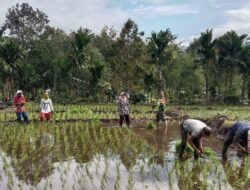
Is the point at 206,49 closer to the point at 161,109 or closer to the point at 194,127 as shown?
the point at 161,109

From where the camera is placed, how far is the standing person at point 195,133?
775cm

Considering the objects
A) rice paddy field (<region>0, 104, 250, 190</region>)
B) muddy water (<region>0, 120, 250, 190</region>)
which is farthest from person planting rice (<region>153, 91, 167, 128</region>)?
muddy water (<region>0, 120, 250, 190</region>)

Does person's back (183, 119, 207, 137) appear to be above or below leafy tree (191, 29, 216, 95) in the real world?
below

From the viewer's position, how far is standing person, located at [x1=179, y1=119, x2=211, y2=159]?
25.4 feet

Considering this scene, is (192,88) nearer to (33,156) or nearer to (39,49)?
(39,49)

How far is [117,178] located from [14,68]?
80.3 feet

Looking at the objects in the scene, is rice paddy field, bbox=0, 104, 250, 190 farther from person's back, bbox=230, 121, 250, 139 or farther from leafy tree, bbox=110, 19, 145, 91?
leafy tree, bbox=110, 19, 145, 91

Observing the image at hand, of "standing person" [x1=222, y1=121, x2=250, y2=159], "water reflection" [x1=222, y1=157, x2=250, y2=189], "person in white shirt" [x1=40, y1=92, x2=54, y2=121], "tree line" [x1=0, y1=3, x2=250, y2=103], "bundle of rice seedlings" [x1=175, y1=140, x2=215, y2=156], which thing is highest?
"tree line" [x1=0, y1=3, x2=250, y2=103]

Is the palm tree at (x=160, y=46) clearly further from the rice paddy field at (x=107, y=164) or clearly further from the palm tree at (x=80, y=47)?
the rice paddy field at (x=107, y=164)

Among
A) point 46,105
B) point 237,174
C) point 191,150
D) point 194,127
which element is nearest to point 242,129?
point 194,127

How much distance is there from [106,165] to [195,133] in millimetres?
1906

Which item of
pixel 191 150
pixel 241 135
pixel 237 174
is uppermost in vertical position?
pixel 241 135

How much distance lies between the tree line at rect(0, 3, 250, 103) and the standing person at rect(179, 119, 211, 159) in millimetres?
20959

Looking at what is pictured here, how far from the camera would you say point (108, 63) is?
34438 mm
